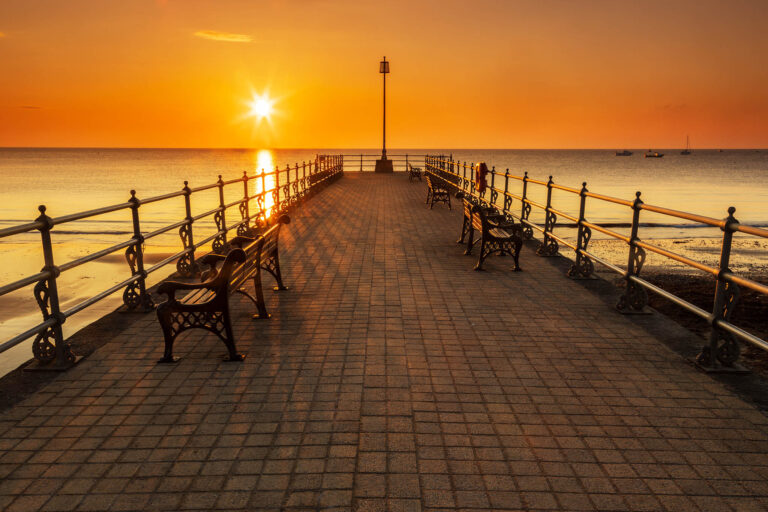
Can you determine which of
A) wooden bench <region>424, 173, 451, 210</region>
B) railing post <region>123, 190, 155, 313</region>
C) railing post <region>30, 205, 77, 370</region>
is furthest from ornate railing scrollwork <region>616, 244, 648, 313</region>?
wooden bench <region>424, 173, 451, 210</region>

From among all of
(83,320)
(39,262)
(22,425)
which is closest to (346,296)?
(22,425)

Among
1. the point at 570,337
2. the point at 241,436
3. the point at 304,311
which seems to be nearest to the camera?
the point at 241,436

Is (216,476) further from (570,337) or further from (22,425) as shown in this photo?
(570,337)

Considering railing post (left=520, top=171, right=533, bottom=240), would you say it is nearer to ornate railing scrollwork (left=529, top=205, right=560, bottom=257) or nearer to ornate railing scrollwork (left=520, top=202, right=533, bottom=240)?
ornate railing scrollwork (left=520, top=202, right=533, bottom=240)

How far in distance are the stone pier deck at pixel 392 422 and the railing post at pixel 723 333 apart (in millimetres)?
204

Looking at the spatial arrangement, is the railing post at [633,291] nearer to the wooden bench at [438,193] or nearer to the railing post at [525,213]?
the railing post at [525,213]

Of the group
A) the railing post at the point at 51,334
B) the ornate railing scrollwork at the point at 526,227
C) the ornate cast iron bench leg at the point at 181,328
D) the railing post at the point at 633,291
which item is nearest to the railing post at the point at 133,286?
the railing post at the point at 51,334

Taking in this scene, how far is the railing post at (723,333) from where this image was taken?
451 cm

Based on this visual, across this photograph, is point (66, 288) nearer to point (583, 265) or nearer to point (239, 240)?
point (239, 240)

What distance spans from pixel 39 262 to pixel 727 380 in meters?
24.4

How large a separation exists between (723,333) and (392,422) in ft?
10.3

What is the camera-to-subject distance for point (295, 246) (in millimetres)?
10719

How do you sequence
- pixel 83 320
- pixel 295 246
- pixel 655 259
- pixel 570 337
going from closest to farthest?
pixel 570 337, pixel 295 246, pixel 83 320, pixel 655 259

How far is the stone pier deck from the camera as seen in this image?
303cm
